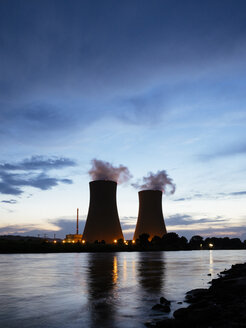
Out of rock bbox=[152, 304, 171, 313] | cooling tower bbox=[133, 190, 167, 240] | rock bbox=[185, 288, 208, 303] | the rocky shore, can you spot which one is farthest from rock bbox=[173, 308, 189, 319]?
cooling tower bbox=[133, 190, 167, 240]

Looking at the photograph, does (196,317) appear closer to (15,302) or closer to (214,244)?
(15,302)

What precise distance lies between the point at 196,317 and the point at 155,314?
167 cm

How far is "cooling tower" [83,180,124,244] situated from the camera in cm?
3459

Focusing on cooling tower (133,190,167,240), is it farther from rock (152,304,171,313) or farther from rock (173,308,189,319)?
rock (173,308,189,319)

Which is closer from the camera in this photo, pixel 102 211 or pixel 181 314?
pixel 181 314

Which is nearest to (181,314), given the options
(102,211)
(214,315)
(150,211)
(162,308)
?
(214,315)

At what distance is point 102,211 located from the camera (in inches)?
1369

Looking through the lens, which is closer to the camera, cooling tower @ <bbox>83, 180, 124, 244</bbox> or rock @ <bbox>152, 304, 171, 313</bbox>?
rock @ <bbox>152, 304, 171, 313</bbox>

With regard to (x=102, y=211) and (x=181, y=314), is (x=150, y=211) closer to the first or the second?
(x=102, y=211)

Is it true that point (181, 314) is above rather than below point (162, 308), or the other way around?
above

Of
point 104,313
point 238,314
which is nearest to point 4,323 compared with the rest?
point 104,313

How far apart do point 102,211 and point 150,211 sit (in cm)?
749

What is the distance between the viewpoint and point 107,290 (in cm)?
965

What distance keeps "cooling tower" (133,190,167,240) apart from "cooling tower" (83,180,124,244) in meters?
4.49
